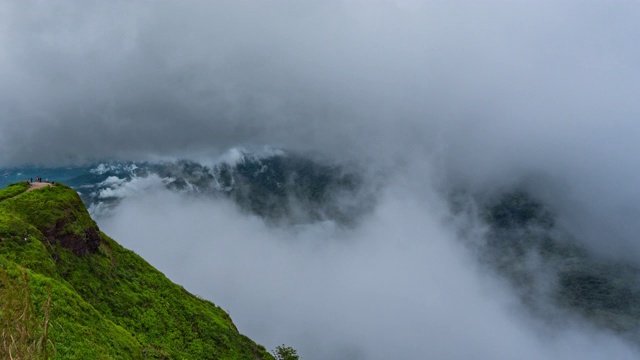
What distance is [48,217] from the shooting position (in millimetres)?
54781

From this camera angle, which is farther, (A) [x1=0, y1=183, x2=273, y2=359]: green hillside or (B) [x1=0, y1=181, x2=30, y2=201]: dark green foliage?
(B) [x1=0, y1=181, x2=30, y2=201]: dark green foliage

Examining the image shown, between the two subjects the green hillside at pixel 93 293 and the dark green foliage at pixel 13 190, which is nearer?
the green hillside at pixel 93 293

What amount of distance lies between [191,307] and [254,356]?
48.7 ft

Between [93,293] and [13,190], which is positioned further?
[13,190]

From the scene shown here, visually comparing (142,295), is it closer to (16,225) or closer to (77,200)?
(77,200)

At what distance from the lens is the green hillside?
37.3 meters

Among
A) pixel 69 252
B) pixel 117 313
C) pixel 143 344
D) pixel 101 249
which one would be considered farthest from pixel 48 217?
pixel 143 344

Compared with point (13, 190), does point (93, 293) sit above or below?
below

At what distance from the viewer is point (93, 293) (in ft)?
175

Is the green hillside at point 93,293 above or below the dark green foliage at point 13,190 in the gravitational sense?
below

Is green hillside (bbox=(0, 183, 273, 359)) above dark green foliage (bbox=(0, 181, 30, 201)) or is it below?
below

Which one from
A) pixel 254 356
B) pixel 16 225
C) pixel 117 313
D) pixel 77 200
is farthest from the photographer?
pixel 254 356

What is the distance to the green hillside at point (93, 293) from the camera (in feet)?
122

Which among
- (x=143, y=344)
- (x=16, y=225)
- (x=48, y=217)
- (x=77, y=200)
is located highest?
(x=77, y=200)
